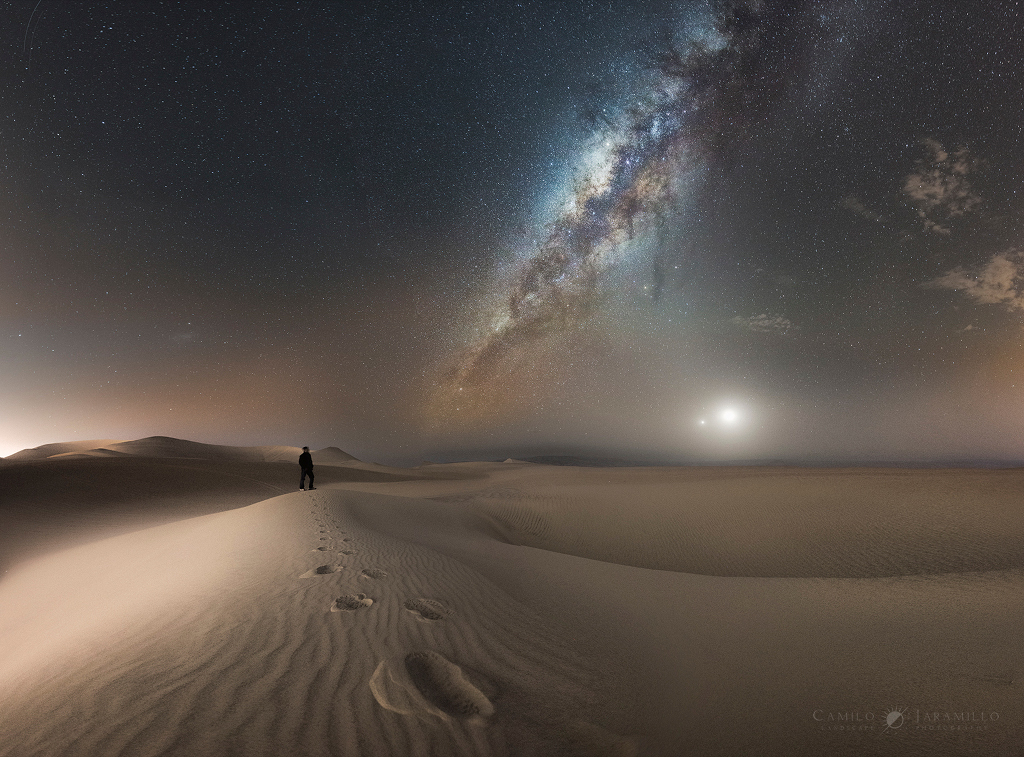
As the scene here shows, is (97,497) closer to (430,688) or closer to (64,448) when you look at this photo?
(430,688)

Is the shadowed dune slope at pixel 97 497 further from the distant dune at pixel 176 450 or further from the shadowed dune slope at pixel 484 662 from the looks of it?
the distant dune at pixel 176 450

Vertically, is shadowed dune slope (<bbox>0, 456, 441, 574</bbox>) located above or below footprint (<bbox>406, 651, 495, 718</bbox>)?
above

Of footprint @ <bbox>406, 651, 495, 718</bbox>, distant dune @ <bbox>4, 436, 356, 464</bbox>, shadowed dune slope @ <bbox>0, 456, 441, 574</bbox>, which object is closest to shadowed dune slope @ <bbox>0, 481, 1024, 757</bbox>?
footprint @ <bbox>406, 651, 495, 718</bbox>

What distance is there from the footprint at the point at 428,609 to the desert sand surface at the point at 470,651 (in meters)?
0.05

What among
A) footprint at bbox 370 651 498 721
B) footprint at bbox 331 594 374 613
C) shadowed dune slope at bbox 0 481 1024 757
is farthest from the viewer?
footprint at bbox 331 594 374 613

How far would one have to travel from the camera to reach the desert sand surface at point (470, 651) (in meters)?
2.77

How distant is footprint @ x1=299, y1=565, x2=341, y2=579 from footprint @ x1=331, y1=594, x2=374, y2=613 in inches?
43.1

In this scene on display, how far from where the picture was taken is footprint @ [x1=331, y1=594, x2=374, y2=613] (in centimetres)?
454

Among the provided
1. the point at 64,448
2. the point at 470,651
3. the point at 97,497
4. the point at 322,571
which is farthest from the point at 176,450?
the point at 470,651

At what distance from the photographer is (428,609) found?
479 cm

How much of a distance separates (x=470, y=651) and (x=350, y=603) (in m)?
1.75

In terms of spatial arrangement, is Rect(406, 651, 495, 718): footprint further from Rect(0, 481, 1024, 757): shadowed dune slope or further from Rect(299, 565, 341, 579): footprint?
Rect(299, 565, 341, 579): footprint

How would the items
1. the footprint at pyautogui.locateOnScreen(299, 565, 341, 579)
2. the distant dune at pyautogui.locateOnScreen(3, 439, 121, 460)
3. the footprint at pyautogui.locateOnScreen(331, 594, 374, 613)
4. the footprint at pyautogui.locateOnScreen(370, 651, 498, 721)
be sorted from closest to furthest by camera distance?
1. the footprint at pyautogui.locateOnScreen(370, 651, 498, 721)
2. the footprint at pyautogui.locateOnScreen(331, 594, 374, 613)
3. the footprint at pyautogui.locateOnScreen(299, 565, 341, 579)
4. the distant dune at pyautogui.locateOnScreen(3, 439, 121, 460)

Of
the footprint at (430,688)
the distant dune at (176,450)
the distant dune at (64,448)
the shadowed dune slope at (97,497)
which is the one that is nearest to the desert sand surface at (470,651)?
the footprint at (430,688)
